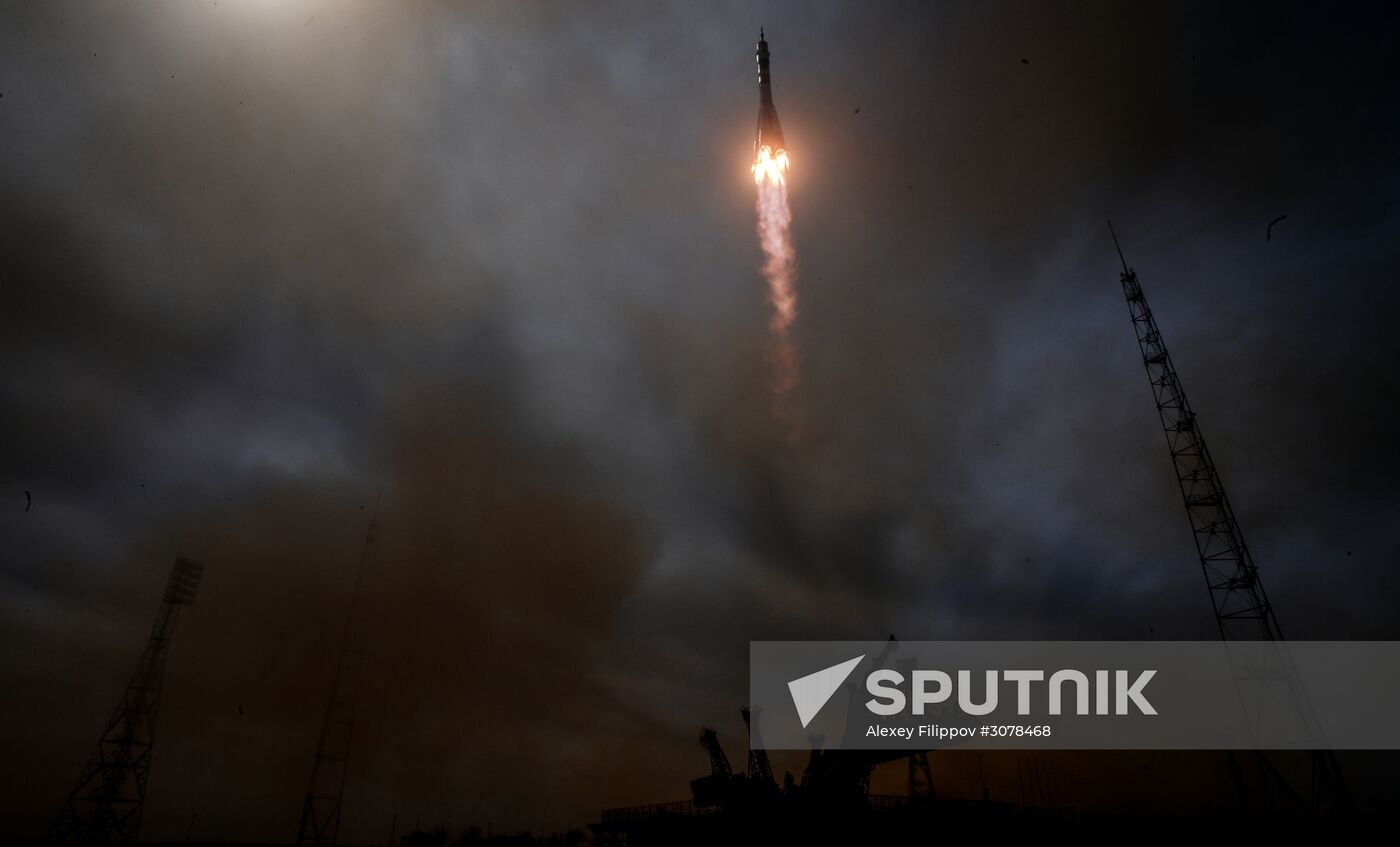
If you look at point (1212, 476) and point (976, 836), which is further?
point (1212, 476)

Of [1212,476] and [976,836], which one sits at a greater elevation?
[1212,476]

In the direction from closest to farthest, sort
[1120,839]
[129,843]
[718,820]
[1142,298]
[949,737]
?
1. [949,737]
2. [1120,839]
3. [718,820]
4. [1142,298]
5. [129,843]

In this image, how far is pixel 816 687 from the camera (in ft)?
172

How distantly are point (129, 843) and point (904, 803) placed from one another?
3233 inches

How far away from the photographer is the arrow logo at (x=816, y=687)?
51.1 meters

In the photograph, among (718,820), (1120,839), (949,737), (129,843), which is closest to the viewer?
(949,737)

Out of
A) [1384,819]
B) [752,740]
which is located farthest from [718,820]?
[1384,819]

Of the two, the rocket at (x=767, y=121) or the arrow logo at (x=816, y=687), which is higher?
the rocket at (x=767, y=121)

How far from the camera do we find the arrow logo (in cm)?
5109

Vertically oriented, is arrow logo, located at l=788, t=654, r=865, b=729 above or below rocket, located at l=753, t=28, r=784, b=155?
below

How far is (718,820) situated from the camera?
53375mm

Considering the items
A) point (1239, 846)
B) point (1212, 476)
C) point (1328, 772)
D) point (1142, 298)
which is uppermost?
point (1142, 298)

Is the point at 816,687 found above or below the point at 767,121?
below

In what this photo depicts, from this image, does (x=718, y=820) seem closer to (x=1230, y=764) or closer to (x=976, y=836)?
(x=976, y=836)
